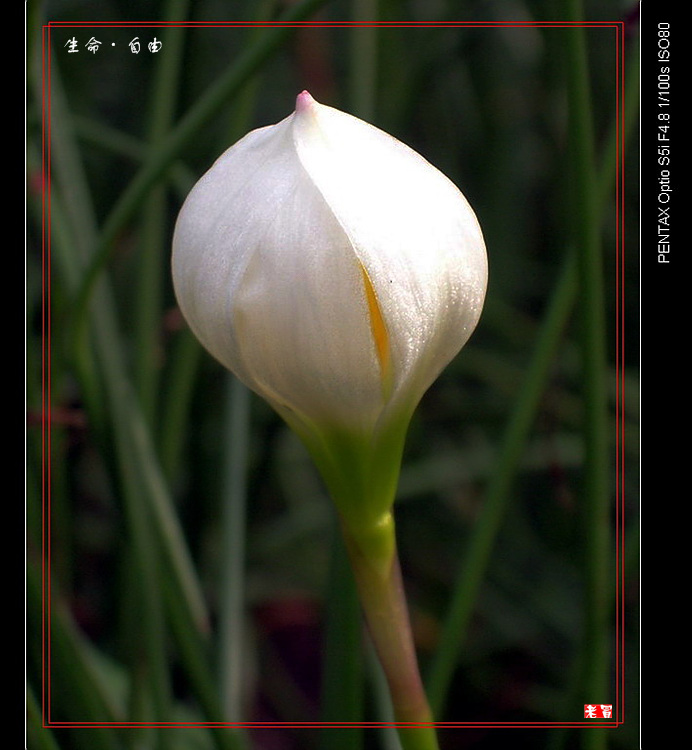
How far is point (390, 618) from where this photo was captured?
9.5 inches

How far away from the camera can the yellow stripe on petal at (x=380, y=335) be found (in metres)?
0.19

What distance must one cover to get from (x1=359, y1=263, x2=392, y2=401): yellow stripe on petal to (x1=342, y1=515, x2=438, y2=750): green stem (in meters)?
0.04

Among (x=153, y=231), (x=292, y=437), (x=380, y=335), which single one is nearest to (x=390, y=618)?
(x=380, y=335)

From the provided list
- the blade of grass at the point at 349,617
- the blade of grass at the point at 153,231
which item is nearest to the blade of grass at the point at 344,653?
the blade of grass at the point at 349,617

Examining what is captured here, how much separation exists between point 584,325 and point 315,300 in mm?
112

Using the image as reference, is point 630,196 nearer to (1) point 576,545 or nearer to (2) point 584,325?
(2) point 584,325

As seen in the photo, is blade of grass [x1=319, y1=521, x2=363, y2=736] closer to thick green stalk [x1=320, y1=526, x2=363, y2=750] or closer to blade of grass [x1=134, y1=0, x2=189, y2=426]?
thick green stalk [x1=320, y1=526, x2=363, y2=750]

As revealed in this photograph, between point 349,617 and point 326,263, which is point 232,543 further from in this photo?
point 326,263

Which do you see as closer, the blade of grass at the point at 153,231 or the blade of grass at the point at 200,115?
the blade of grass at the point at 200,115

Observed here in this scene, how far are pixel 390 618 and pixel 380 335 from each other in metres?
0.08

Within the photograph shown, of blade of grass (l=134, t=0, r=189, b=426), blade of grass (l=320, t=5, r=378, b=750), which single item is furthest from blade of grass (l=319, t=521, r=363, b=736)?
blade of grass (l=134, t=0, r=189, b=426)

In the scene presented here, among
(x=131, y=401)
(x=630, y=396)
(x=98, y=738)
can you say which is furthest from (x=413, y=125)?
(x=98, y=738)

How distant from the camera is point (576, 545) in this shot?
559 millimetres

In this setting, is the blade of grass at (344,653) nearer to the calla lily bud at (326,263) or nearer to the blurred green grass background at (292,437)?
the blurred green grass background at (292,437)
